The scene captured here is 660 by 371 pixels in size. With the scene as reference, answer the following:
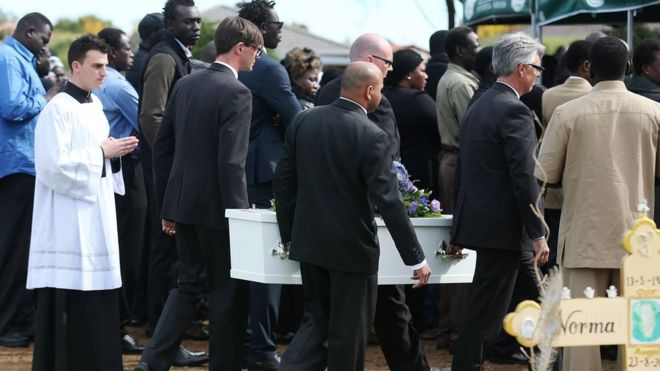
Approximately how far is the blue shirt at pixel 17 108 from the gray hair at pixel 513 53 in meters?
3.52

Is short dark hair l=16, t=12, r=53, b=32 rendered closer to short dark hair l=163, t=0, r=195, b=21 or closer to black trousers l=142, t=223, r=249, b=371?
short dark hair l=163, t=0, r=195, b=21

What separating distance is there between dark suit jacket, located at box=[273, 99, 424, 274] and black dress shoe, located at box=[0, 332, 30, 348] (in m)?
3.11

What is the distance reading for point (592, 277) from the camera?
270 inches

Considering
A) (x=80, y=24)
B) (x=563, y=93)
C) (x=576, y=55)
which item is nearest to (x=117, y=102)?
(x=563, y=93)

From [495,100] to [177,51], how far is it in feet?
8.63

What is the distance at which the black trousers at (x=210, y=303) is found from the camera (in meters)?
7.26

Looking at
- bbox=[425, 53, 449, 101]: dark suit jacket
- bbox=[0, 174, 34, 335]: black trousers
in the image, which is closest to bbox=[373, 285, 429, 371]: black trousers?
bbox=[0, 174, 34, 335]: black trousers

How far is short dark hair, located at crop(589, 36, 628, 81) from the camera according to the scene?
6773 millimetres

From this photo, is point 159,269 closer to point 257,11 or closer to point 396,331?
point 257,11

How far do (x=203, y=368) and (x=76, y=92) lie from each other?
Result: 216 centimetres

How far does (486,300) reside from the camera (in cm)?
702

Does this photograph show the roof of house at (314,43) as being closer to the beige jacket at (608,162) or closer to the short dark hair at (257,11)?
the short dark hair at (257,11)

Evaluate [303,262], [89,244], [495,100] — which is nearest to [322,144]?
[303,262]

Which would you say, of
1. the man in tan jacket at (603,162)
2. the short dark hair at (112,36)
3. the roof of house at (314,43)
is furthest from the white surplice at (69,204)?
the roof of house at (314,43)
